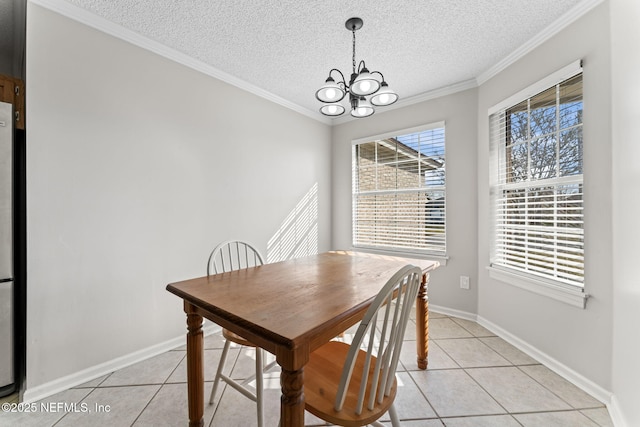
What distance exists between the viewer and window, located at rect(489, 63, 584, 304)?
1.83m

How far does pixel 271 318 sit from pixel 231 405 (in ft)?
3.36

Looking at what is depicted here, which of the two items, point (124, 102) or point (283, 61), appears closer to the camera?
point (124, 102)

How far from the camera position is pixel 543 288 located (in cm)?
199

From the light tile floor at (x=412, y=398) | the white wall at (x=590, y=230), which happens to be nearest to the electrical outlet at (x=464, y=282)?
the white wall at (x=590, y=230)

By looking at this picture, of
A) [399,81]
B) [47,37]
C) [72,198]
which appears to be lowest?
[72,198]

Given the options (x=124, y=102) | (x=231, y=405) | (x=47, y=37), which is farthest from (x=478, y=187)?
(x=47, y=37)

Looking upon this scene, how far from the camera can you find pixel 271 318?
3.06ft

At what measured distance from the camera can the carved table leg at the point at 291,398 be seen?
2.70 feet

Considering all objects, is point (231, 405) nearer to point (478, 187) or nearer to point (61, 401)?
point (61, 401)

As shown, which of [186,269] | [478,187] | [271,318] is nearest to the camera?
[271,318]

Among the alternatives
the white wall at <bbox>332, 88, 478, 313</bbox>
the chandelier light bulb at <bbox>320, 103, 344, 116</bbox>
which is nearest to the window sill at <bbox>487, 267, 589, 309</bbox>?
the white wall at <bbox>332, 88, 478, 313</bbox>

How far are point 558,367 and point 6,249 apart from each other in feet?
11.7

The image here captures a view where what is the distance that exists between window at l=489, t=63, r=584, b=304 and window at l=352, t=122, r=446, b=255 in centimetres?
57

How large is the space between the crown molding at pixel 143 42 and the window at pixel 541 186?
2.38 meters
